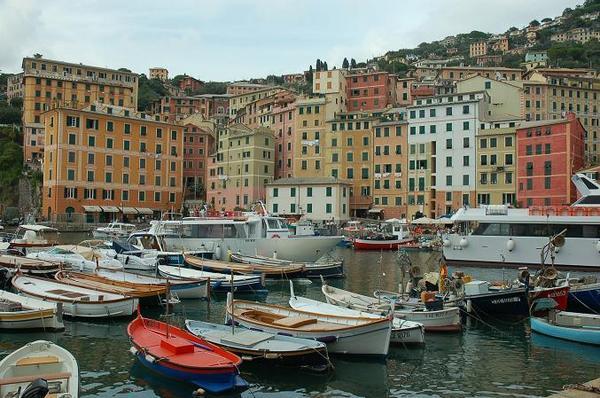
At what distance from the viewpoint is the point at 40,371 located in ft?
36.1

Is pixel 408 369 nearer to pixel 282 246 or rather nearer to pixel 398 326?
pixel 398 326

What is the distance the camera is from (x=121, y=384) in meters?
13.4

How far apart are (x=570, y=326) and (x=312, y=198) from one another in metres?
57.1

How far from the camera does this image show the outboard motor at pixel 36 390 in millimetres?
9281

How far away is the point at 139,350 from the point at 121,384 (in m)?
0.87

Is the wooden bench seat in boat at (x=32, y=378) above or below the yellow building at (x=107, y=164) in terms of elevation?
below

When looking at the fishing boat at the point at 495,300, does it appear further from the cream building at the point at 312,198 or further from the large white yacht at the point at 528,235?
the cream building at the point at 312,198

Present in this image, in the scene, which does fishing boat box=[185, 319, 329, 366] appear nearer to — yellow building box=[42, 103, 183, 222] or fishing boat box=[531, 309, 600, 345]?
fishing boat box=[531, 309, 600, 345]

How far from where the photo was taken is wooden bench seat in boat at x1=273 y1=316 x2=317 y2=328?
15.6 m

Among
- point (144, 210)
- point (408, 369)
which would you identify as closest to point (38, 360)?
point (408, 369)

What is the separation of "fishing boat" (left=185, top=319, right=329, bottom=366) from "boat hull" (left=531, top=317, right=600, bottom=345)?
805 cm

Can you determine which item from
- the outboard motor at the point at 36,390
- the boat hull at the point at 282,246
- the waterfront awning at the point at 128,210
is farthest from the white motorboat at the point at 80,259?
the waterfront awning at the point at 128,210

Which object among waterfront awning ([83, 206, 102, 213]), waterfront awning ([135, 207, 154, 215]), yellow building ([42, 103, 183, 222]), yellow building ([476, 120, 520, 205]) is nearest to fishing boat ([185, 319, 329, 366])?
yellow building ([476, 120, 520, 205])

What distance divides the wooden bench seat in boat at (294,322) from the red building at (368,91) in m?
75.0
